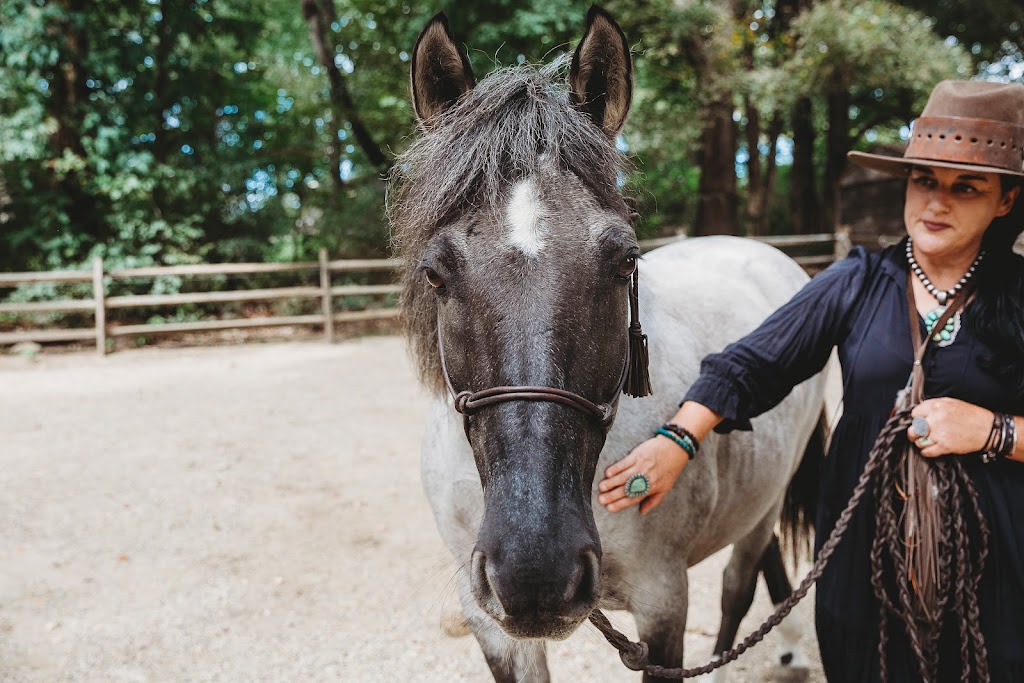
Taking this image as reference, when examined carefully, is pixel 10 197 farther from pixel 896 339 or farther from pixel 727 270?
pixel 896 339

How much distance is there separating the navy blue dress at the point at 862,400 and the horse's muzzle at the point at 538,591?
78 cm

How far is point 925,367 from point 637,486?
0.77 m

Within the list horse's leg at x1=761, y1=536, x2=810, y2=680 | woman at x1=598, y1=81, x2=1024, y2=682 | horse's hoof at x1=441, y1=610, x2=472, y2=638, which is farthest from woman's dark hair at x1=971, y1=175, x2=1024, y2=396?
horse's hoof at x1=441, y1=610, x2=472, y2=638

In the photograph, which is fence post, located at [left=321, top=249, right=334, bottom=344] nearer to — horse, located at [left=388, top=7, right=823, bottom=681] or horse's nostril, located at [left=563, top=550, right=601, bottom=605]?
horse, located at [left=388, top=7, right=823, bottom=681]

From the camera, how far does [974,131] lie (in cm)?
163

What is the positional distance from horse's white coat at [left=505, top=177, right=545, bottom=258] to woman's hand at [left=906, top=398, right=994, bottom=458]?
40.0 inches

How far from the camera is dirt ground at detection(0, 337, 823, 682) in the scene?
333 cm

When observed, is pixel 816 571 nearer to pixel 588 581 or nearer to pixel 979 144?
pixel 588 581

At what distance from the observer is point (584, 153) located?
5.47ft

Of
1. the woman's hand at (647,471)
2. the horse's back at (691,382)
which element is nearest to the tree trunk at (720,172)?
the horse's back at (691,382)

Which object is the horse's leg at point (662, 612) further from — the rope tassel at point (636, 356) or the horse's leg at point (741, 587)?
the horse's leg at point (741, 587)

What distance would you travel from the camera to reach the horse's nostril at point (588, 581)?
1312 mm

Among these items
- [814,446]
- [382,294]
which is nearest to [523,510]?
[814,446]

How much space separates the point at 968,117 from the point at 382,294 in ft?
44.1
